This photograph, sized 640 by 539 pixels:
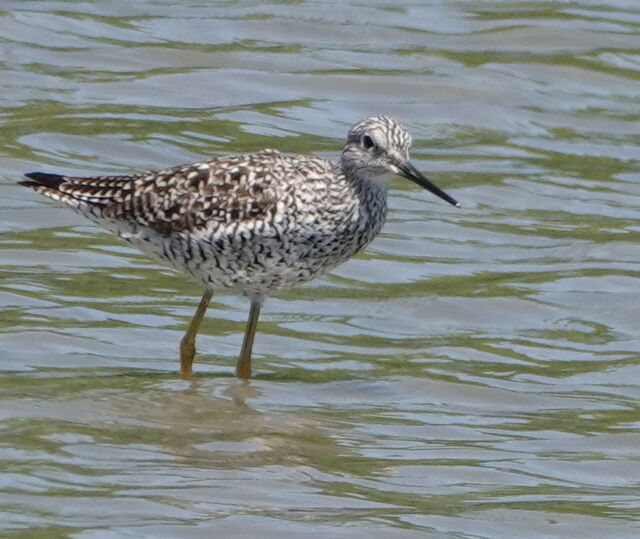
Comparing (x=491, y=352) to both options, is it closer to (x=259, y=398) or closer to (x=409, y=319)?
(x=409, y=319)

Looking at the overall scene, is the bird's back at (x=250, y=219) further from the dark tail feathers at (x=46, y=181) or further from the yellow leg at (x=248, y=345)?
the dark tail feathers at (x=46, y=181)

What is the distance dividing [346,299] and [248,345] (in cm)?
181

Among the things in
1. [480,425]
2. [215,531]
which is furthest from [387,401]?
[215,531]

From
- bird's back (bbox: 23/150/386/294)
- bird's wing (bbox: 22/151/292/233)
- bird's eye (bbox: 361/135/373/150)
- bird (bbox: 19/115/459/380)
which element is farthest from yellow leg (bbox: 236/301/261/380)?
bird's eye (bbox: 361/135/373/150)

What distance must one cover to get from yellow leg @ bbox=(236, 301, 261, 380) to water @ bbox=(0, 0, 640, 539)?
102 mm

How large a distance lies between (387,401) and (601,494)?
198 centimetres

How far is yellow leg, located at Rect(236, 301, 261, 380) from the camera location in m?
11.4

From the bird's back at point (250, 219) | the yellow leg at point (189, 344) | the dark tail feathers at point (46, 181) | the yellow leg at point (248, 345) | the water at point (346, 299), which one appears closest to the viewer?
the water at point (346, 299)

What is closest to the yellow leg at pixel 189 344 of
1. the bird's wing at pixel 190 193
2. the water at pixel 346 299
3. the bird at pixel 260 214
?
the bird at pixel 260 214

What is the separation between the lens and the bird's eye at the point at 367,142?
38.0ft

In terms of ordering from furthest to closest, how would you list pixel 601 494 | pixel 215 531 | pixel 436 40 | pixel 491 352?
pixel 436 40 → pixel 491 352 → pixel 601 494 → pixel 215 531

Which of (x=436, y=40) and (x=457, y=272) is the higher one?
(x=436, y=40)

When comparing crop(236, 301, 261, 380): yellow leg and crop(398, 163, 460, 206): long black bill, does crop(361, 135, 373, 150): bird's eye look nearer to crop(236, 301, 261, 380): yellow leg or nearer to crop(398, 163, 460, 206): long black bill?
crop(398, 163, 460, 206): long black bill

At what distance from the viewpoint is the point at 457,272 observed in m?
13.8
